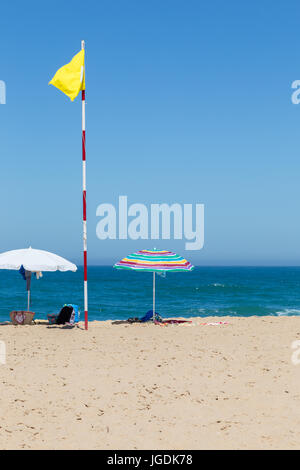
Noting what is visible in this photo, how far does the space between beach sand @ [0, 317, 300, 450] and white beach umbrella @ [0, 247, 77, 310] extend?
2375 millimetres

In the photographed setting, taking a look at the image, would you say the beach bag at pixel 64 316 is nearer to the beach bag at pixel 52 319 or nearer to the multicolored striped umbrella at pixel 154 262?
the beach bag at pixel 52 319

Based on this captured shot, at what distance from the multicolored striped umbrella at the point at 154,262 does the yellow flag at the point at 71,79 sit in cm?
534

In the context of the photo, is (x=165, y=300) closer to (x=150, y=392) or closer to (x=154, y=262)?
(x=154, y=262)

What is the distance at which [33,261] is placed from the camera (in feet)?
47.2

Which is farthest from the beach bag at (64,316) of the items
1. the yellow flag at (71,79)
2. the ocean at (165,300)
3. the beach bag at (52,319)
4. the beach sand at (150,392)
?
the ocean at (165,300)

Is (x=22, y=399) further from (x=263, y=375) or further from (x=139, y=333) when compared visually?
(x=139, y=333)

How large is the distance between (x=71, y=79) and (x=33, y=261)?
18.2 feet

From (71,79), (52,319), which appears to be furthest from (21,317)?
(71,79)

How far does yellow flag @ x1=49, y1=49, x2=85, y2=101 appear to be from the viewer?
503 inches

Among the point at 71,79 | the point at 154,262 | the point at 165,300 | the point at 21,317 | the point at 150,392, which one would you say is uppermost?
the point at 71,79

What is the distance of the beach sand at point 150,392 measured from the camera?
5.70 m

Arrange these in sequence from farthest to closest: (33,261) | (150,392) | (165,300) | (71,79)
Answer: (165,300), (33,261), (71,79), (150,392)
